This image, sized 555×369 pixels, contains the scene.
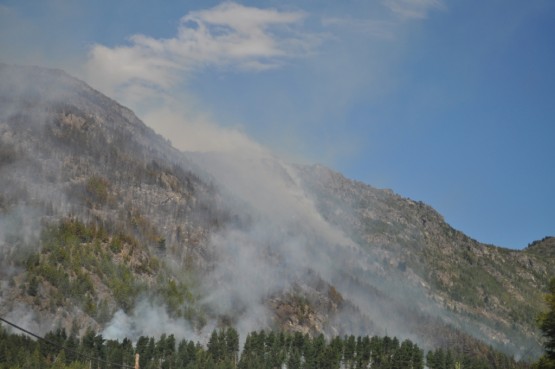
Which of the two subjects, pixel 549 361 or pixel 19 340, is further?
pixel 19 340

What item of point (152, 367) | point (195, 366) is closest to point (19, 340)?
point (152, 367)

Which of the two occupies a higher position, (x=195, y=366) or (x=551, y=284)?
(x=551, y=284)

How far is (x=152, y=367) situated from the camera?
642 ft

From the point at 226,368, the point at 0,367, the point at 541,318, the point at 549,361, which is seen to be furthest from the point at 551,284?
the point at 226,368

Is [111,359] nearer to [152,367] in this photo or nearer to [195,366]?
[152,367]

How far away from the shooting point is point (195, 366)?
198 m

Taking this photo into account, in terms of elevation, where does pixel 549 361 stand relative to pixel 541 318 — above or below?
below

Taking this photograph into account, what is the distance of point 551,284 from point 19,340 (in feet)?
554

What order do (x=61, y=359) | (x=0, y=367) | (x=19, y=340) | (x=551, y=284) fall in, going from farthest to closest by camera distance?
1. (x=19, y=340)
2. (x=61, y=359)
3. (x=0, y=367)
4. (x=551, y=284)

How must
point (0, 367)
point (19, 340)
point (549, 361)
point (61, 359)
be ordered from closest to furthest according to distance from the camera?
1. point (549, 361)
2. point (0, 367)
3. point (61, 359)
4. point (19, 340)

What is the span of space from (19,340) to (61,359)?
73.9 feet

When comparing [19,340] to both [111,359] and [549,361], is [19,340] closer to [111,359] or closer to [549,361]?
[111,359]

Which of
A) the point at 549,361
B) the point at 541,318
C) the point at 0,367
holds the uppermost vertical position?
the point at 541,318

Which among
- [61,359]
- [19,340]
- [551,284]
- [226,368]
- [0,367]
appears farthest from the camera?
[226,368]
